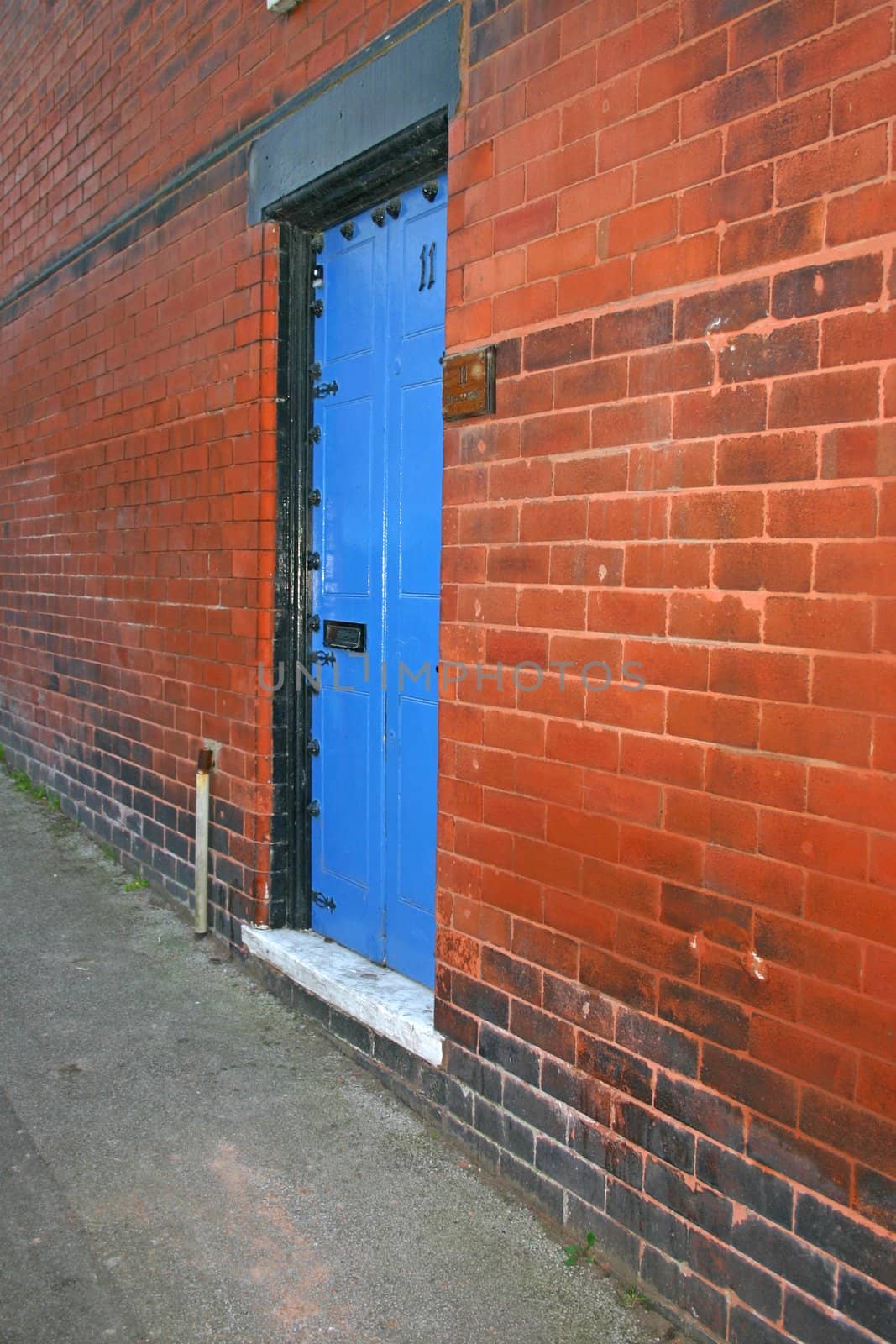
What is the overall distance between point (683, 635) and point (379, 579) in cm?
179

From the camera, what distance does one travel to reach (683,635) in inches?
99.5

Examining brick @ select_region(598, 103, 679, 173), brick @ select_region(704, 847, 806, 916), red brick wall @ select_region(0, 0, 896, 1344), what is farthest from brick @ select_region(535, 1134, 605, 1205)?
brick @ select_region(598, 103, 679, 173)

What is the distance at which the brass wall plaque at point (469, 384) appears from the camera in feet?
10.3

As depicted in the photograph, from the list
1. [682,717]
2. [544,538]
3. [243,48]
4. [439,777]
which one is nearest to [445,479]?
[544,538]

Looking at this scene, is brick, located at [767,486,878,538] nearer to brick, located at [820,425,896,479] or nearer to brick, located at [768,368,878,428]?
brick, located at [820,425,896,479]

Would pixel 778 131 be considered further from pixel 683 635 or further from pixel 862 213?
pixel 683 635

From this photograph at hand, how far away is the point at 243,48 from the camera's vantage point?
15.0 feet

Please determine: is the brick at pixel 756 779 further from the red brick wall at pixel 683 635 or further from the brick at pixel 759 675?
the brick at pixel 759 675

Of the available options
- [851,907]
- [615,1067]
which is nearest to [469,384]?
[851,907]

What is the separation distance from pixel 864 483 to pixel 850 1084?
Result: 1.22 metres

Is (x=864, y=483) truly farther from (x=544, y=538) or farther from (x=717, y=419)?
(x=544, y=538)

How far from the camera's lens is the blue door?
3824 mm

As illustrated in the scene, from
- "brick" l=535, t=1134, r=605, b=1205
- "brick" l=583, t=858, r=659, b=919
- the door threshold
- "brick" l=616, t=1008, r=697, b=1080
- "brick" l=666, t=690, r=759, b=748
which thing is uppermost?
"brick" l=666, t=690, r=759, b=748

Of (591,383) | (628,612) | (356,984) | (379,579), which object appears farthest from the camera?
(379,579)
